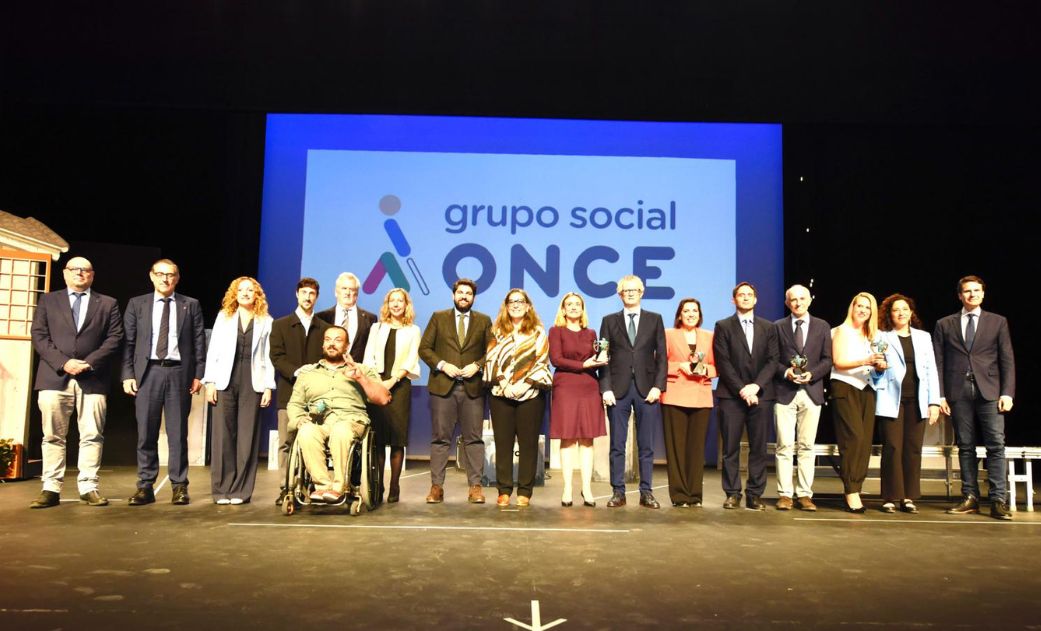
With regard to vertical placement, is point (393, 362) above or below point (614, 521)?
above

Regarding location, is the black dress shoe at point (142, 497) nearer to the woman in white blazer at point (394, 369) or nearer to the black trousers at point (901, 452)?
the woman in white blazer at point (394, 369)

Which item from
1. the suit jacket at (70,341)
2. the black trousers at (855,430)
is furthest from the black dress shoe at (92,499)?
the black trousers at (855,430)

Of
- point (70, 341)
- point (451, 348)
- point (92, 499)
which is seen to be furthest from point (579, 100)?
point (92, 499)

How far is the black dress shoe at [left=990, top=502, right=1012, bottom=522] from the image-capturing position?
4539 mm

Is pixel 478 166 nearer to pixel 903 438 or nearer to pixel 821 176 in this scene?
pixel 821 176

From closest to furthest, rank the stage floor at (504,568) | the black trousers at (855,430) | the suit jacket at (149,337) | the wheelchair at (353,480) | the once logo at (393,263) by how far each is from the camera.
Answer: the stage floor at (504,568), the wheelchair at (353,480), the suit jacket at (149,337), the black trousers at (855,430), the once logo at (393,263)

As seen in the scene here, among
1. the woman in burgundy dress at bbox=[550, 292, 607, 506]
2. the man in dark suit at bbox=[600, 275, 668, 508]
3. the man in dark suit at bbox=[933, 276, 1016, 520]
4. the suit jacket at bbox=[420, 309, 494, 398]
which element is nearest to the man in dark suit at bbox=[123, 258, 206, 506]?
the suit jacket at bbox=[420, 309, 494, 398]

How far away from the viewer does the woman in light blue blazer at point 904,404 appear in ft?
15.5

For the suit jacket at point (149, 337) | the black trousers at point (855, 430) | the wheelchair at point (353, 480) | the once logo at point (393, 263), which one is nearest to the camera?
the wheelchair at point (353, 480)

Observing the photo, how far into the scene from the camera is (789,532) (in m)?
3.92

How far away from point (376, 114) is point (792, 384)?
4.63 meters

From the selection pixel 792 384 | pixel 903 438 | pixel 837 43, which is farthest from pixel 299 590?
pixel 837 43

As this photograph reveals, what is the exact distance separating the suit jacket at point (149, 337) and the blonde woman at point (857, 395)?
390cm

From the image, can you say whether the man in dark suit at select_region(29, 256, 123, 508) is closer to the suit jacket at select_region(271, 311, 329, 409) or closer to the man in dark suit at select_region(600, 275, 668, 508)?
the suit jacket at select_region(271, 311, 329, 409)
